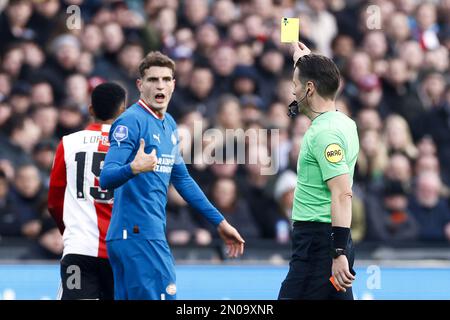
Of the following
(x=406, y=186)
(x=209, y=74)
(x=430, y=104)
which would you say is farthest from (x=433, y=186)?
(x=209, y=74)

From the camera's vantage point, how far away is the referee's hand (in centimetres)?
640

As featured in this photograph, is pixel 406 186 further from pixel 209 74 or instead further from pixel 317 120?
pixel 317 120

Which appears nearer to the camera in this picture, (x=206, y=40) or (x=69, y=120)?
(x=69, y=120)

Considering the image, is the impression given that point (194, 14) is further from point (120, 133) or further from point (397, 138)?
point (120, 133)

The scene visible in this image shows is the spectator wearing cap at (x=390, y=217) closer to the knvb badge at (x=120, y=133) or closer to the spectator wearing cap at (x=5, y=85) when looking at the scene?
the spectator wearing cap at (x=5, y=85)

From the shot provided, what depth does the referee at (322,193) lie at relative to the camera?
21.1 feet

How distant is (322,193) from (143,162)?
0.97 meters

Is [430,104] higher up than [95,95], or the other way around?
[430,104]

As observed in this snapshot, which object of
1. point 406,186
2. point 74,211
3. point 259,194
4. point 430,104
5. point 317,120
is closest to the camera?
point 317,120

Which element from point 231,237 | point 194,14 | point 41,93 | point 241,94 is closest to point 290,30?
point 231,237

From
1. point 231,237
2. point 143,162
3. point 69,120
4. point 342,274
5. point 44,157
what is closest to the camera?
point 342,274

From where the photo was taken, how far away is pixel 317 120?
667 centimetres

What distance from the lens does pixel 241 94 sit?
13.6m

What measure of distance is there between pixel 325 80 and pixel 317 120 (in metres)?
0.23
